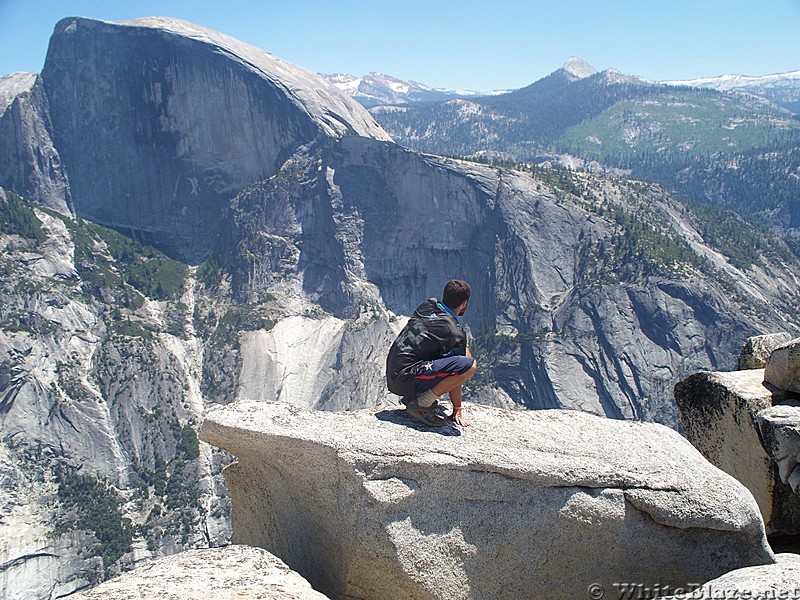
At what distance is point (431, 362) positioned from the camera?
9.79 meters

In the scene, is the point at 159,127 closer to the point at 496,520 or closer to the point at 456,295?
the point at 456,295

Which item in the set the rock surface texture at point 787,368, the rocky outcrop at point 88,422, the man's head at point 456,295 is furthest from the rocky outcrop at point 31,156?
the rock surface texture at point 787,368

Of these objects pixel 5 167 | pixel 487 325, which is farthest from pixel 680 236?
pixel 5 167

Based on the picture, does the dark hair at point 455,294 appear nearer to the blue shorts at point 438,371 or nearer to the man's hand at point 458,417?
the blue shorts at point 438,371

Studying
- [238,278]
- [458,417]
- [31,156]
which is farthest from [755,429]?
[31,156]

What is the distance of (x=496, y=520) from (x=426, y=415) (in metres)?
1.78

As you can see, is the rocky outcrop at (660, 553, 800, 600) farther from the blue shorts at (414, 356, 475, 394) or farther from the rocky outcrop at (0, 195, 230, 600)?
the rocky outcrop at (0, 195, 230, 600)

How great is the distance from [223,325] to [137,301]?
Result: 1545 cm

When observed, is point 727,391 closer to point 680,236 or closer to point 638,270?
point 638,270

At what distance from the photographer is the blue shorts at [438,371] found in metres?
9.67

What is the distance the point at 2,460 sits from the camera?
85562mm

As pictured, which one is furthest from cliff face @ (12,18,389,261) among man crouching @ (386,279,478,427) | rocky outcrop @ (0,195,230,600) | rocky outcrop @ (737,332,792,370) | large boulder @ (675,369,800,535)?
man crouching @ (386,279,478,427)

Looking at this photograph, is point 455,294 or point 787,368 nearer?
point 455,294

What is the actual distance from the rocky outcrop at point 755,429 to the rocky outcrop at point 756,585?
284 centimetres
